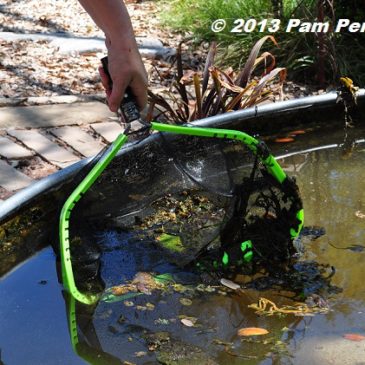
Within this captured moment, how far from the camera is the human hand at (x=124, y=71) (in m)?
2.01

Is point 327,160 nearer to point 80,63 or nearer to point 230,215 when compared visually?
point 230,215

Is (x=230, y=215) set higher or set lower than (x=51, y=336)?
higher

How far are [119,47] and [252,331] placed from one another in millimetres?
1033

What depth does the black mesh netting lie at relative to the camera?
282cm

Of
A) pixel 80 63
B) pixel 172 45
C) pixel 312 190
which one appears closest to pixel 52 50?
pixel 80 63

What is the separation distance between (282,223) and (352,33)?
288 cm

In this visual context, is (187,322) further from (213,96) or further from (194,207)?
(213,96)

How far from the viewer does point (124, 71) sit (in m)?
2.05

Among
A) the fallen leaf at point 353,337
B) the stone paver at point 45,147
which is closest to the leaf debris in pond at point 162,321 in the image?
the fallen leaf at point 353,337

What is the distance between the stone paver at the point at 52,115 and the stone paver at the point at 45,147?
0.12m

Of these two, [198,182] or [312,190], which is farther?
[312,190]

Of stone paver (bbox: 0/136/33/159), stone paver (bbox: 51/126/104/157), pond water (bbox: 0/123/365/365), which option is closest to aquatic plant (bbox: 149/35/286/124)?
stone paver (bbox: 51/126/104/157)

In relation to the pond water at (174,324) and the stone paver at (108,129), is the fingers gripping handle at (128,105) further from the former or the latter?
the stone paver at (108,129)

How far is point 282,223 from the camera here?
2869 millimetres
